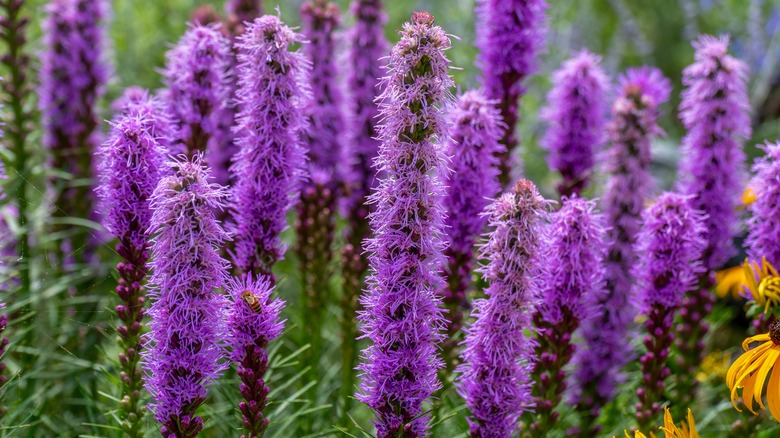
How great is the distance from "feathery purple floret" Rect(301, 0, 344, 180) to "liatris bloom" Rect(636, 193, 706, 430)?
140 cm

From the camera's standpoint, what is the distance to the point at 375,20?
358 centimetres

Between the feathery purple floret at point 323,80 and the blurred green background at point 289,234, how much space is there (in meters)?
0.13

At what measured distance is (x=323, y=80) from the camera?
355 centimetres

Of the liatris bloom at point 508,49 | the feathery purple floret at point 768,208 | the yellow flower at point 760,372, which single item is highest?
the liatris bloom at point 508,49

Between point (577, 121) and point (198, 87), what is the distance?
1.50 m

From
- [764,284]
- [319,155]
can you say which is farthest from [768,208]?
[319,155]

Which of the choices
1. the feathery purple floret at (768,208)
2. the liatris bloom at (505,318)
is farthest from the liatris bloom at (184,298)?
the feathery purple floret at (768,208)

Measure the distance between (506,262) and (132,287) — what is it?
106 cm

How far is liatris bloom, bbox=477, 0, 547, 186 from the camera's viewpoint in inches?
124

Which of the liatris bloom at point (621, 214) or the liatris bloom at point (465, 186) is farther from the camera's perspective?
the liatris bloom at point (621, 214)

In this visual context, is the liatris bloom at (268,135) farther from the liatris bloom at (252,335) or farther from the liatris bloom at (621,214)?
the liatris bloom at (621,214)

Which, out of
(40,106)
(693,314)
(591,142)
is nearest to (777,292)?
(693,314)

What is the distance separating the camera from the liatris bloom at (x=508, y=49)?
316 cm

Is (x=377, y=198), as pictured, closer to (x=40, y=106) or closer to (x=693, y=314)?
(x=693, y=314)
